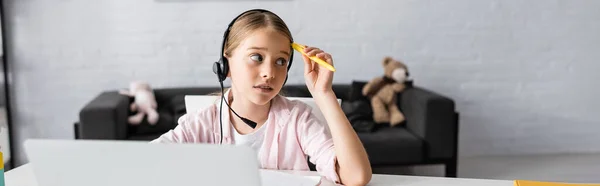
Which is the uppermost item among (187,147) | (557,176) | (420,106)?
(187,147)

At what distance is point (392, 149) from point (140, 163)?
226 cm

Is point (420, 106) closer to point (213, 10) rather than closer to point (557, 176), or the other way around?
point (557, 176)

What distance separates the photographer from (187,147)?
2.86 feet

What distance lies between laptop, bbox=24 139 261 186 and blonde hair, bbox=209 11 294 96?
Answer: 50cm

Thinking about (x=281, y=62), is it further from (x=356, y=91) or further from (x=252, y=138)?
(x=356, y=91)

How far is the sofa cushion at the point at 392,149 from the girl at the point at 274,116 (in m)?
1.59

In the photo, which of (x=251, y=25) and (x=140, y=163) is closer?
(x=140, y=163)

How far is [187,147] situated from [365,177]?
1.70 feet

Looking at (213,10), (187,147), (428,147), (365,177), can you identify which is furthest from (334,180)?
(213,10)

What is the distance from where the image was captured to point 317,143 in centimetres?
143

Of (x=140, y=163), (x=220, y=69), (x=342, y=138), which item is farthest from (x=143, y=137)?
(x=140, y=163)

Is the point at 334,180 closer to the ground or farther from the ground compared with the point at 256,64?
closer to the ground

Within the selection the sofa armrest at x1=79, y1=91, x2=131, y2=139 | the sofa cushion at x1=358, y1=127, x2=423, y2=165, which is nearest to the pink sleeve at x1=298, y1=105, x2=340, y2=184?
the sofa cushion at x1=358, y1=127, x2=423, y2=165

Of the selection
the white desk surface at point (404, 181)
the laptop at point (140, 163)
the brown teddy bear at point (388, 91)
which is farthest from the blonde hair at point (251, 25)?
the brown teddy bear at point (388, 91)
